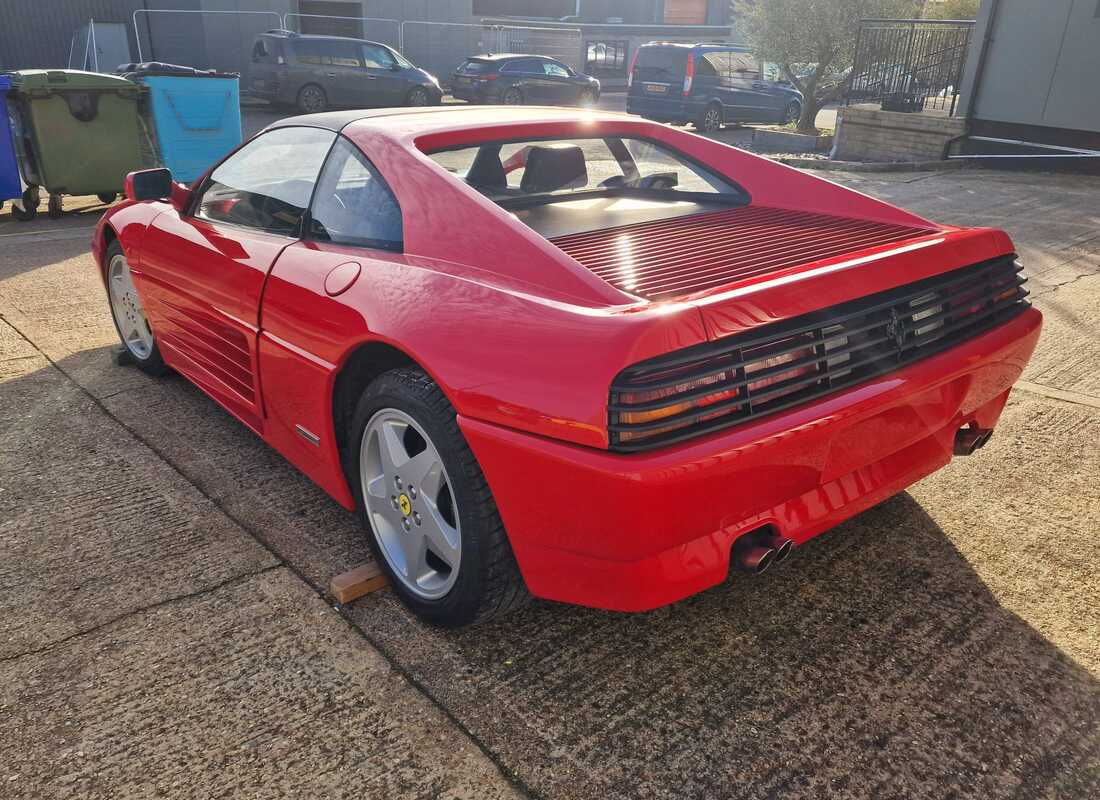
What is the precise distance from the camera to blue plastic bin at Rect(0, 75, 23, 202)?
7863mm

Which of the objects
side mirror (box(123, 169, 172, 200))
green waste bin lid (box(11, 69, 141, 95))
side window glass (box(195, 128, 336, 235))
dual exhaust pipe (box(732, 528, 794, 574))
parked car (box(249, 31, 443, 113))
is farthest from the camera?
parked car (box(249, 31, 443, 113))

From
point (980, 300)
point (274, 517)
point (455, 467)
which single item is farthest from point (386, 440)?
point (980, 300)

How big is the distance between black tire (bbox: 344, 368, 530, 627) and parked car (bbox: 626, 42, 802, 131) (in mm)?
16846

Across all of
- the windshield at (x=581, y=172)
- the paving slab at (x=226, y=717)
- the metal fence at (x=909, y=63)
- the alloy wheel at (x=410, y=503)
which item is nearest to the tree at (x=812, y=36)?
the metal fence at (x=909, y=63)

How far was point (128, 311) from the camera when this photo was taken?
4309mm

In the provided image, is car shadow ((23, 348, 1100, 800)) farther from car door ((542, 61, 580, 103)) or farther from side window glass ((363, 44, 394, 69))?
car door ((542, 61, 580, 103))

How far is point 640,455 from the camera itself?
191cm

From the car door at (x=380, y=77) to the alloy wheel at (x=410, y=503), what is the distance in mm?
17957

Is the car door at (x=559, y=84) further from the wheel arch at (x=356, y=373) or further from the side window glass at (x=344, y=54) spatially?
the wheel arch at (x=356, y=373)

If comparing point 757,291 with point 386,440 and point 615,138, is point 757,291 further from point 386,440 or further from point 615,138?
point 615,138

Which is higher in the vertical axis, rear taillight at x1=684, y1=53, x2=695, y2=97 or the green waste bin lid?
the green waste bin lid

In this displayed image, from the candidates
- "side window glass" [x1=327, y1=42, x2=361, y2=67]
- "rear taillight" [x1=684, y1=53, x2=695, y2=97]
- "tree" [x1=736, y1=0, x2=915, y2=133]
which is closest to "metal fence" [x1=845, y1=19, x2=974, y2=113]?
"tree" [x1=736, y1=0, x2=915, y2=133]

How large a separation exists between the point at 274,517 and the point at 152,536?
15.5 inches

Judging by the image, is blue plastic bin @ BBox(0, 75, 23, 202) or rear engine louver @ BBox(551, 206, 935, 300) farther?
blue plastic bin @ BBox(0, 75, 23, 202)
